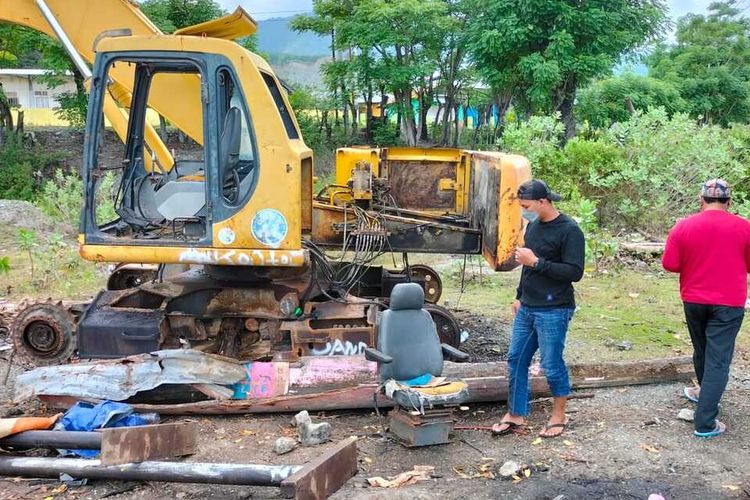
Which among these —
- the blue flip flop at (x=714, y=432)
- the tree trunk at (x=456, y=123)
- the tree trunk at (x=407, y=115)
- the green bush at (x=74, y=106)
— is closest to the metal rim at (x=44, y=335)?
the blue flip flop at (x=714, y=432)

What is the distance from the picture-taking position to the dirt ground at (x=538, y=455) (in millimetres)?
4371

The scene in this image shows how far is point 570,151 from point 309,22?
1610cm

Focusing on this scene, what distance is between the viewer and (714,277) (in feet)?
16.6

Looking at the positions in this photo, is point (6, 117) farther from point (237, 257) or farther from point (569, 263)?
point (569, 263)

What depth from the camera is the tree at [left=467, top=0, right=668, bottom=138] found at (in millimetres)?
21250

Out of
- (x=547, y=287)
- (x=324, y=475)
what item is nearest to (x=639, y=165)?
(x=547, y=287)

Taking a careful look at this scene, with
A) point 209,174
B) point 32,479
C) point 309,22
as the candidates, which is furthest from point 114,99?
point 309,22

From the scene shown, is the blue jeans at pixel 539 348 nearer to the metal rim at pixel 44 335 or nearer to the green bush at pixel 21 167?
the metal rim at pixel 44 335

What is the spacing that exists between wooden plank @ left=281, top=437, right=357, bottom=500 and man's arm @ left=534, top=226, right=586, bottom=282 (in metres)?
1.75

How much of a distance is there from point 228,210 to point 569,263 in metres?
2.58

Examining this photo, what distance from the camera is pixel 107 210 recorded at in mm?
6930

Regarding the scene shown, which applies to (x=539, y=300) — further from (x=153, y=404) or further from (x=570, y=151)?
(x=570, y=151)

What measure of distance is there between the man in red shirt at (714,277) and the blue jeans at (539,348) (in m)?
0.96

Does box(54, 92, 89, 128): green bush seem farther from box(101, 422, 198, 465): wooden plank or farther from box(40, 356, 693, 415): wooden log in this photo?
box(101, 422, 198, 465): wooden plank
